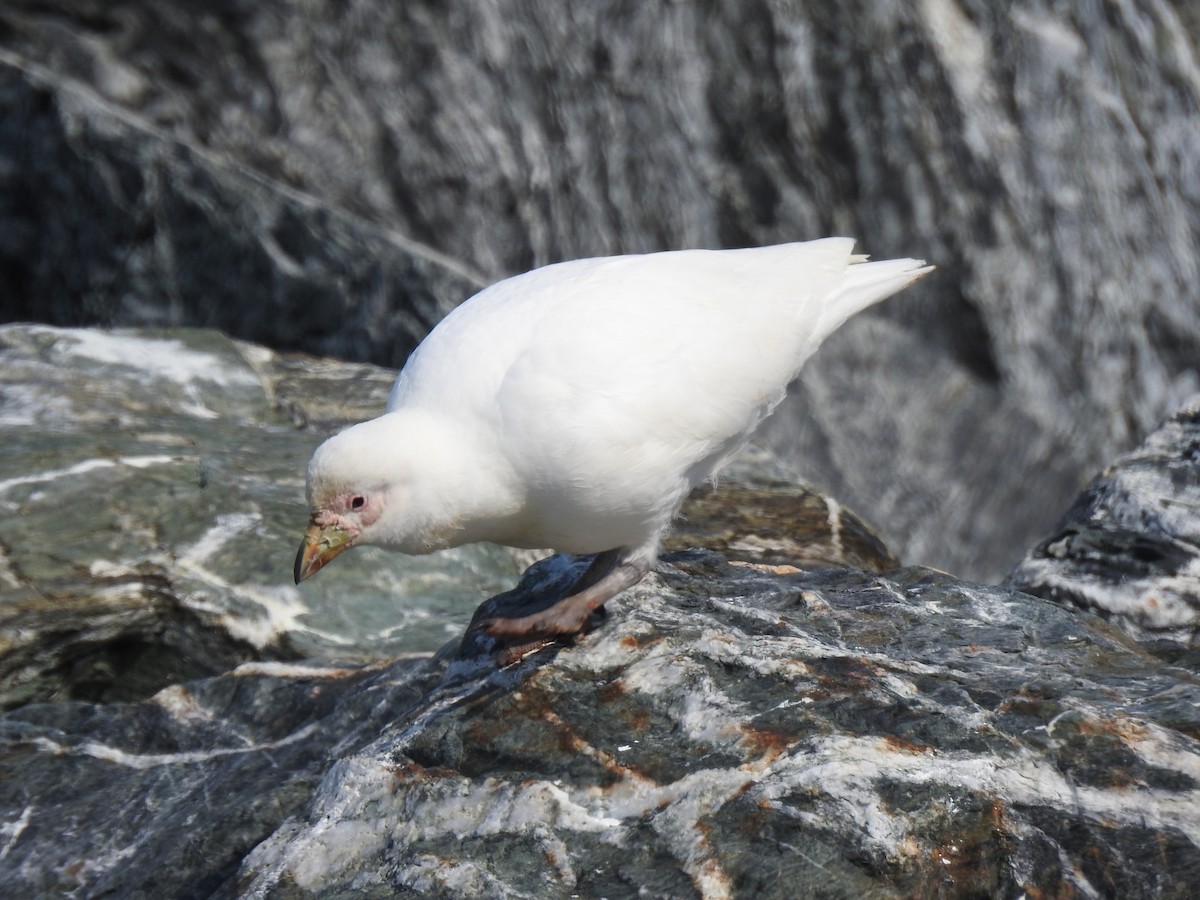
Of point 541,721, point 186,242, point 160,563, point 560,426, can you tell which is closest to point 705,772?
point 541,721

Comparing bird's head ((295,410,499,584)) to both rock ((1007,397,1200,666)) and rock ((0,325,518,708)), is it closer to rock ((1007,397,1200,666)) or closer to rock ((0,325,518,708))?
rock ((0,325,518,708))

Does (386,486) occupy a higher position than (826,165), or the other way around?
(826,165)

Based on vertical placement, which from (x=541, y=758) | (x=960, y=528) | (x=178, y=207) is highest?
(x=178, y=207)

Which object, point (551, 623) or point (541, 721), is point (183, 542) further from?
point (541, 721)

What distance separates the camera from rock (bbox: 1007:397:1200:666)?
4996 mm

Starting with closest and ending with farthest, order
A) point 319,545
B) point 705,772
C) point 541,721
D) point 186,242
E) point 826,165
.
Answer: point 705,772, point 541,721, point 319,545, point 186,242, point 826,165

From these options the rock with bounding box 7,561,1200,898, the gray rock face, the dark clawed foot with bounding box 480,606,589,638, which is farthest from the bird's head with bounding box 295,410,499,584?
the gray rock face

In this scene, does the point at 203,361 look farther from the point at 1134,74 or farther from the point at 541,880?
the point at 1134,74

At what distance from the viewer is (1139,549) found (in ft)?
17.1

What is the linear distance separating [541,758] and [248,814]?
110 cm

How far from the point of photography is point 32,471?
6.25 meters

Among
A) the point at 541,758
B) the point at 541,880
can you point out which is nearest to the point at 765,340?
the point at 541,758

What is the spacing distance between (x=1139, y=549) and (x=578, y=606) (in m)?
2.35

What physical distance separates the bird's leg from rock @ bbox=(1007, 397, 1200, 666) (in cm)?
177
